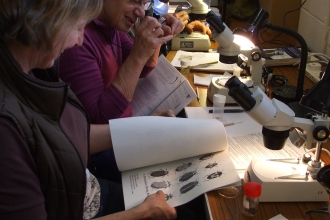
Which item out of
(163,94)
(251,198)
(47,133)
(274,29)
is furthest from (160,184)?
(274,29)

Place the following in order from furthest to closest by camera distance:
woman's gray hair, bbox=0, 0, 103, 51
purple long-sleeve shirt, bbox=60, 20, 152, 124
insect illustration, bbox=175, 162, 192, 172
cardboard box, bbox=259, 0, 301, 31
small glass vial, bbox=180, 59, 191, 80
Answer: cardboard box, bbox=259, 0, 301, 31, small glass vial, bbox=180, 59, 191, 80, purple long-sleeve shirt, bbox=60, 20, 152, 124, insect illustration, bbox=175, 162, 192, 172, woman's gray hair, bbox=0, 0, 103, 51

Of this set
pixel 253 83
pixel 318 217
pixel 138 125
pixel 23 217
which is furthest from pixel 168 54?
pixel 23 217

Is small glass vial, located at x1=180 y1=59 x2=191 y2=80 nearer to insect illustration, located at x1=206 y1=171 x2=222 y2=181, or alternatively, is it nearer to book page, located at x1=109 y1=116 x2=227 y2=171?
book page, located at x1=109 y1=116 x2=227 y2=171

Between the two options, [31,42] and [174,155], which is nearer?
[31,42]

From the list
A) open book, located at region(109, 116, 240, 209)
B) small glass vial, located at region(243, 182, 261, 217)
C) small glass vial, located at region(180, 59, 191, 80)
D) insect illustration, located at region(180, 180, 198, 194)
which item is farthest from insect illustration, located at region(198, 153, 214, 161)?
small glass vial, located at region(180, 59, 191, 80)

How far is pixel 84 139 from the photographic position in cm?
100

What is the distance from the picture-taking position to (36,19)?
0.74 meters

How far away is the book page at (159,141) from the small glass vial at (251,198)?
24cm

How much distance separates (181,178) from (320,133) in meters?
0.40

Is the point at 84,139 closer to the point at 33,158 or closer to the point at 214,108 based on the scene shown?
the point at 33,158

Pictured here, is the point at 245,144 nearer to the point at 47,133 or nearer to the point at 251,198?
the point at 251,198

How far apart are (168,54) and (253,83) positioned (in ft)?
2.21

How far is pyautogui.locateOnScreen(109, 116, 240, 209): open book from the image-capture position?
3.49 ft

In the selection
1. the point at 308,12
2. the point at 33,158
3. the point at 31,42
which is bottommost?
the point at 308,12
